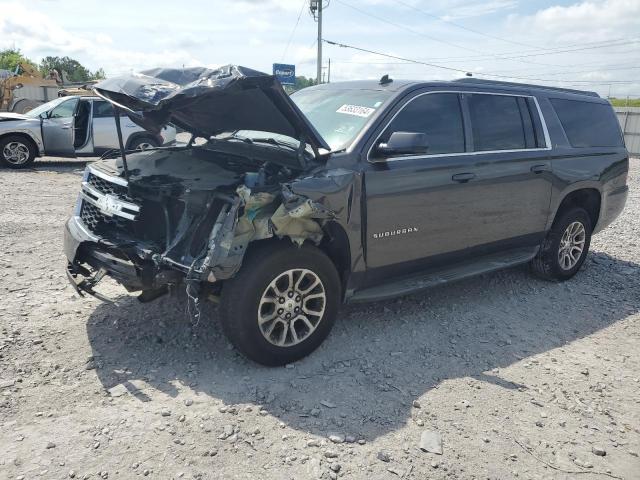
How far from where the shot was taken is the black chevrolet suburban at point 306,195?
Answer: 11.2 ft

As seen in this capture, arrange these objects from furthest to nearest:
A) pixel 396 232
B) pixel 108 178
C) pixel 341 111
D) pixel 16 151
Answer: pixel 16 151 → pixel 341 111 → pixel 396 232 → pixel 108 178

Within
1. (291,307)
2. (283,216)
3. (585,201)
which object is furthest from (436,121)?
(585,201)

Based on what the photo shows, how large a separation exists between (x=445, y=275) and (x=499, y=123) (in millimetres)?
1491

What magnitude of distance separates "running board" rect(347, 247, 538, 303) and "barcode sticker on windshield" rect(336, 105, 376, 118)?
1340mm

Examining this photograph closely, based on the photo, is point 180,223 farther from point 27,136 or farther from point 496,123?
point 27,136

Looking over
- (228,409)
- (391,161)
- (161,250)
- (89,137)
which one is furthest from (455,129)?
(89,137)

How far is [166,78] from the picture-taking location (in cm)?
367

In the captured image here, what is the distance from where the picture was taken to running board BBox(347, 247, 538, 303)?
4094 mm

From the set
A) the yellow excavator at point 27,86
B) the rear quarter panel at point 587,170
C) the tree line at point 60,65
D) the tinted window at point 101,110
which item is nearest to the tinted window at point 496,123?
the rear quarter panel at point 587,170

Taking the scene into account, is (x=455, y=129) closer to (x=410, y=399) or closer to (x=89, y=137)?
(x=410, y=399)

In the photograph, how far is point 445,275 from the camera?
180 inches

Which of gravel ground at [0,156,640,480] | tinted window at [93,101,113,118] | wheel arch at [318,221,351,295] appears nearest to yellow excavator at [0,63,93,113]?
tinted window at [93,101,113,118]

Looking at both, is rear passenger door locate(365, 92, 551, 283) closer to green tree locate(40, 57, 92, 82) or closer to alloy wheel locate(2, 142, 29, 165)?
alloy wheel locate(2, 142, 29, 165)

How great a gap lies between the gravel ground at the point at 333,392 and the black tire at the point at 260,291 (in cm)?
16
